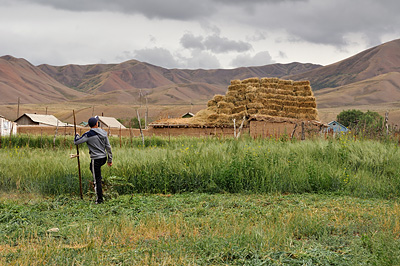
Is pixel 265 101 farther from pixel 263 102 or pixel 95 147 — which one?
pixel 95 147

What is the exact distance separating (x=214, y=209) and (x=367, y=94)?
594 feet

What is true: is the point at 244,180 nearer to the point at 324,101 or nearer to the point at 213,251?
the point at 213,251

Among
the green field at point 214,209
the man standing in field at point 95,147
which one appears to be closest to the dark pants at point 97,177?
the man standing in field at point 95,147

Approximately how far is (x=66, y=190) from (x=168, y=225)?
4.67 meters

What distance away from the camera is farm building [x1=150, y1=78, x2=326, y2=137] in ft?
74.4

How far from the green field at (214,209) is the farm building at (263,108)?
10.4 m

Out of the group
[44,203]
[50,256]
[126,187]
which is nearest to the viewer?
[50,256]

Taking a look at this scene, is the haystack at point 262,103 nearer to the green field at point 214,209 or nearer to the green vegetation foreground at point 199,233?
the green field at point 214,209

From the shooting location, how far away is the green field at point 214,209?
15.2 feet

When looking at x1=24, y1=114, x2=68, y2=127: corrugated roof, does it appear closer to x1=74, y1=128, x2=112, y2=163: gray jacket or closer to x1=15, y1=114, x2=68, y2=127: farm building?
x1=15, y1=114, x2=68, y2=127: farm building

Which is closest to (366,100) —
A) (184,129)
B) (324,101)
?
(324,101)

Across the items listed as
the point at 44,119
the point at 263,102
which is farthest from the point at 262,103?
the point at 44,119

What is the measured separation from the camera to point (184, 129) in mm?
23375

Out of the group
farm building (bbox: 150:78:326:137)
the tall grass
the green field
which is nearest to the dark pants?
the green field
